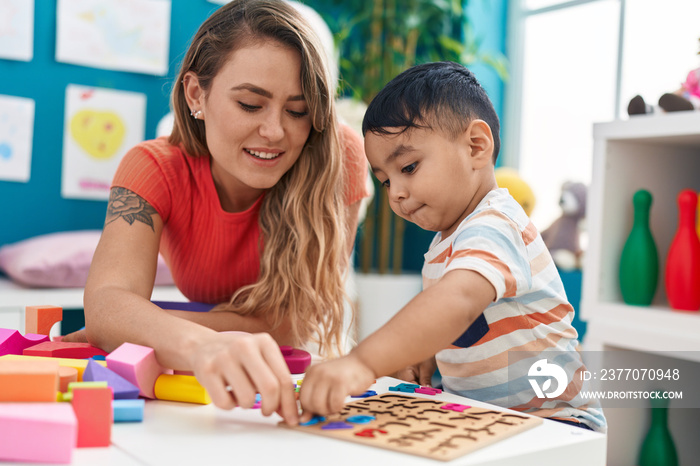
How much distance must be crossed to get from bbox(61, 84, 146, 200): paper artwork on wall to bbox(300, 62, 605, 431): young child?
1.96 metres

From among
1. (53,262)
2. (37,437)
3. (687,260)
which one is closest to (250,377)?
(37,437)

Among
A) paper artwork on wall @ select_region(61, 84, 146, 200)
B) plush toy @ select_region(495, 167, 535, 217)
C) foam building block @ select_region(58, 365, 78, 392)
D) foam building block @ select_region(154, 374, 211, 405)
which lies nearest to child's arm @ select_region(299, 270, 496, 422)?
foam building block @ select_region(154, 374, 211, 405)

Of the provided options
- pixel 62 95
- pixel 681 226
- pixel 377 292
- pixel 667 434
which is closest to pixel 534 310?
pixel 681 226

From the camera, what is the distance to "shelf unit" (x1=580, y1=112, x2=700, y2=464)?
151 cm

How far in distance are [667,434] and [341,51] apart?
7.73 feet

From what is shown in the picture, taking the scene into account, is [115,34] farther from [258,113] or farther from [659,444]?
[659,444]

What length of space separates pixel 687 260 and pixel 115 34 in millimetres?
2289

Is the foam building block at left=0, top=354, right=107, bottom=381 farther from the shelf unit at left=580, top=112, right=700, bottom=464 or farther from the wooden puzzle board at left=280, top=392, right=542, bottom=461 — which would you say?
the shelf unit at left=580, top=112, right=700, bottom=464

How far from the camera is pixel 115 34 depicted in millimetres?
2676

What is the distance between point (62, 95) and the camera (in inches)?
103

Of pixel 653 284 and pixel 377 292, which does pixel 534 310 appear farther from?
pixel 377 292

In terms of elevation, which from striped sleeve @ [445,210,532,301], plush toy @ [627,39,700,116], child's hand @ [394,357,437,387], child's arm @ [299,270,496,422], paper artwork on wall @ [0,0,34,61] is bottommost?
child's hand @ [394,357,437,387]

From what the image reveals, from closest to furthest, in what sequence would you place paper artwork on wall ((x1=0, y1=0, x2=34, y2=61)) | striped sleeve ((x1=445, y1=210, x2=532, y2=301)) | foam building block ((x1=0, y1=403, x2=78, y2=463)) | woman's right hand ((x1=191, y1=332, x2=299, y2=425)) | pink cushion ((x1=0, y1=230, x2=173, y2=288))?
foam building block ((x1=0, y1=403, x2=78, y2=463))
woman's right hand ((x1=191, y1=332, x2=299, y2=425))
striped sleeve ((x1=445, y1=210, x2=532, y2=301))
pink cushion ((x1=0, y1=230, x2=173, y2=288))
paper artwork on wall ((x1=0, y1=0, x2=34, y2=61))

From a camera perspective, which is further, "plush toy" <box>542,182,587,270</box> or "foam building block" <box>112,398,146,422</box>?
"plush toy" <box>542,182,587,270</box>
